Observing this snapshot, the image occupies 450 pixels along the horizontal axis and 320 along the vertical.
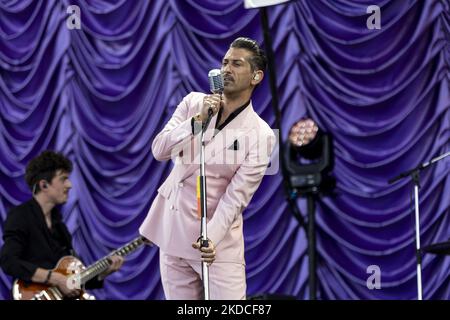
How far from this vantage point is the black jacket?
5.06m

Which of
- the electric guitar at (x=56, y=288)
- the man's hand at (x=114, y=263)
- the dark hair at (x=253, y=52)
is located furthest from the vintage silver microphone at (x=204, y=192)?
the man's hand at (x=114, y=263)

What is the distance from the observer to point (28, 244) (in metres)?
5.22

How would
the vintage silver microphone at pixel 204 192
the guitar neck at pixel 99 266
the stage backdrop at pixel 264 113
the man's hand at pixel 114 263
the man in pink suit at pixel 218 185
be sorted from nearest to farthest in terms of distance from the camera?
1. the vintage silver microphone at pixel 204 192
2. the man in pink suit at pixel 218 185
3. the guitar neck at pixel 99 266
4. the man's hand at pixel 114 263
5. the stage backdrop at pixel 264 113

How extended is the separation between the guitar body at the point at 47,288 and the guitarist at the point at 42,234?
41 millimetres

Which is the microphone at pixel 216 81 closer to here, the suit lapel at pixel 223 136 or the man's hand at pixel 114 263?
the suit lapel at pixel 223 136

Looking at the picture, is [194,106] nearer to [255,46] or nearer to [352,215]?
[255,46]

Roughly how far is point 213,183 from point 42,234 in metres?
1.95

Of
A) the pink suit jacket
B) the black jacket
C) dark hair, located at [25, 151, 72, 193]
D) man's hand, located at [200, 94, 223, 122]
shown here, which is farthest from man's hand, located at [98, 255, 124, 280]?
man's hand, located at [200, 94, 223, 122]

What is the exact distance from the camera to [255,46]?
12.2 ft

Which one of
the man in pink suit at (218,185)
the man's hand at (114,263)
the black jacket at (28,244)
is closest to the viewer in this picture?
the man in pink suit at (218,185)

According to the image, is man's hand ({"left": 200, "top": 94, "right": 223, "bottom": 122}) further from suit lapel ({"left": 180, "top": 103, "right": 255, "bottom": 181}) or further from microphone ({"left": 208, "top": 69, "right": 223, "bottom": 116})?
suit lapel ({"left": 180, "top": 103, "right": 255, "bottom": 181})

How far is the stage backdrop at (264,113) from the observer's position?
575 centimetres

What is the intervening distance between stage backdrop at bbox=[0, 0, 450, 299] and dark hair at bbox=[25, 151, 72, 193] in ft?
3.74

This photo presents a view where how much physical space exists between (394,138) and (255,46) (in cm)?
237
